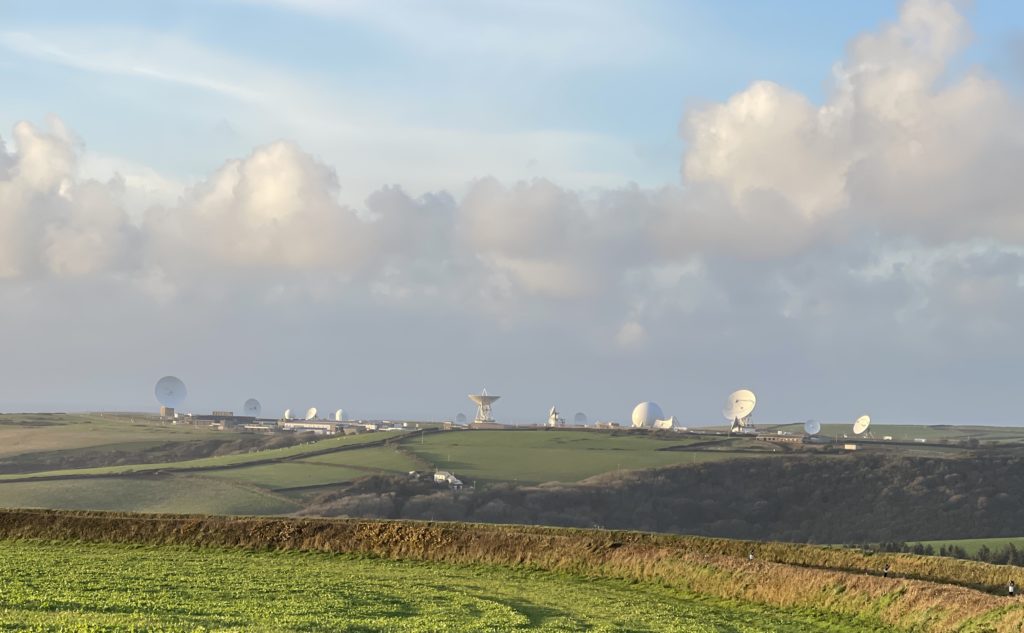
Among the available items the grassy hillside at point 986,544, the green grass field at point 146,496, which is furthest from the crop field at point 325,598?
the grassy hillside at point 986,544

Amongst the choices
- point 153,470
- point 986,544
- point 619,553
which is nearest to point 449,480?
point 153,470

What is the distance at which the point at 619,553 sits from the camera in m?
57.1

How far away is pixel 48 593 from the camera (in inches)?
1359

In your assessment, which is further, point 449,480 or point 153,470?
point 153,470

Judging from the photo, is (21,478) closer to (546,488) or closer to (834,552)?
(546,488)

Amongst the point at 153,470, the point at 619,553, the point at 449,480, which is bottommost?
the point at 449,480

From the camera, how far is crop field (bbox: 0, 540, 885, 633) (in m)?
31.0

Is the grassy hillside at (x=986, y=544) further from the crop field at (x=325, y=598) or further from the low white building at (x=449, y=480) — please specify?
the crop field at (x=325, y=598)

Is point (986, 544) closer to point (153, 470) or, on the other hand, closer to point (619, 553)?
point (619, 553)

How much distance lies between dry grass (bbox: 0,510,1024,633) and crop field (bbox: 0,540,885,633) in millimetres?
1577

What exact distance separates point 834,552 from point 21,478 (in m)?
144

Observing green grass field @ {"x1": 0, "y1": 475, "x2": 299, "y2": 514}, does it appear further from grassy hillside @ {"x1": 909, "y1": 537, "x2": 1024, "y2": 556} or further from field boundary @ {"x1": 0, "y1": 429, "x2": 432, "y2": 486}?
grassy hillside @ {"x1": 909, "y1": 537, "x2": 1024, "y2": 556}

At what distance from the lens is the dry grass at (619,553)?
4534 centimetres

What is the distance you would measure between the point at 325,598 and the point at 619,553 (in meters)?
22.8
